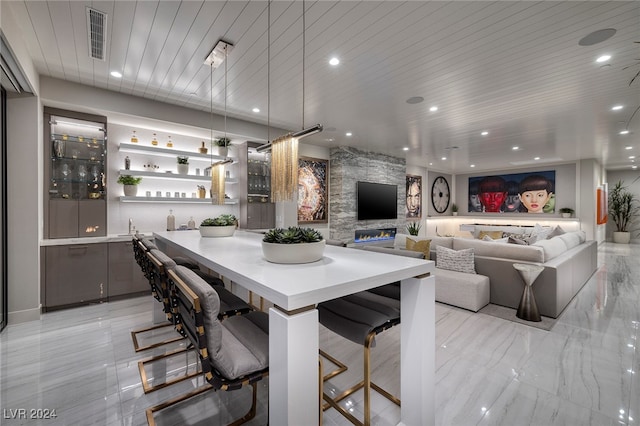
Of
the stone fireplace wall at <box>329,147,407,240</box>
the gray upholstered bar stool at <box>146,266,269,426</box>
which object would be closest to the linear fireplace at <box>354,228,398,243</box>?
the stone fireplace wall at <box>329,147,407,240</box>

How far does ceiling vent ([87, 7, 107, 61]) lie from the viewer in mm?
2252

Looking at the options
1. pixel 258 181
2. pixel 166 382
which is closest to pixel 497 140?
pixel 258 181

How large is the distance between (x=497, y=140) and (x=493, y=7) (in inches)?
183

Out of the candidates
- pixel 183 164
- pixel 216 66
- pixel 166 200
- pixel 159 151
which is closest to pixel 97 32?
pixel 216 66

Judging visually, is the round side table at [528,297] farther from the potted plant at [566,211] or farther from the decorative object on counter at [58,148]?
the potted plant at [566,211]

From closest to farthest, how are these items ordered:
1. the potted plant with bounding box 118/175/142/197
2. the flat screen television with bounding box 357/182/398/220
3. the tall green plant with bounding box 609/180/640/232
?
the potted plant with bounding box 118/175/142/197
the flat screen television with bounding box 357/182/398/220
the tall green plant with bounding box 609/180/640/232

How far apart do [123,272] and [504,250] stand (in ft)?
17.1

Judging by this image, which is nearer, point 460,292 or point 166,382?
point 166,382

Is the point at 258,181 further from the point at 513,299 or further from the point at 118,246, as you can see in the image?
the point at 513,299

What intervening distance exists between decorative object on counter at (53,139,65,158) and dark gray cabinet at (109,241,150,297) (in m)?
1.33

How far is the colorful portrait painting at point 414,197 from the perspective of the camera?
9.27 m

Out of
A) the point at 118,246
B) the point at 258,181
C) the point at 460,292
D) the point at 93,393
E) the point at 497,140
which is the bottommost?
the point at 93,393

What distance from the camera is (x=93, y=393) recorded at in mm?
1974

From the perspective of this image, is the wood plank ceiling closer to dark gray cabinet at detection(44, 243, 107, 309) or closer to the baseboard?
dark gray cabinet at detection(44, 243, 107, 309)
